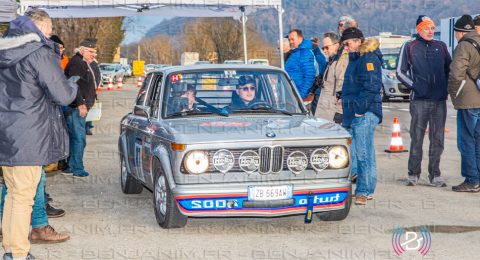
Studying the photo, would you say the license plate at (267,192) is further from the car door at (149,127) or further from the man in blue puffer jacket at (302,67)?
the man in blue puffer jacket at (302,67)

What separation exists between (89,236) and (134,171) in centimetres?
173

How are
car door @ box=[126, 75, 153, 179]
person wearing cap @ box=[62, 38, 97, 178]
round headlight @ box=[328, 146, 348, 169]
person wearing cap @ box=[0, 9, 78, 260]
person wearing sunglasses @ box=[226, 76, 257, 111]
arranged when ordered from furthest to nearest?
person wearing cap @ box=[62, 38, 97, 178], car door @ box=[126, 75, 153, 179], person wearing sunglasses @ box=[226, 76, 257, 111], round headlight @ box=[328, 146, 348, 169], person wearing cap @ box=[0, 9, 78, 260]

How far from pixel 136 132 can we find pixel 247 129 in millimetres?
1855

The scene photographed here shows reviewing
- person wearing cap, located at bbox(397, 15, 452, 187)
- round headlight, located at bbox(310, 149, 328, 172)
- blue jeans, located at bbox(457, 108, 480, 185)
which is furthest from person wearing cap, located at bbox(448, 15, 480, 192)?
round headlight, located at bbox(310, 149, 328, 172)

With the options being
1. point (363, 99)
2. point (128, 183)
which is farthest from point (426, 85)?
point (128, 183)

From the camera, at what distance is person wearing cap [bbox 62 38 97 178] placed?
10.8m

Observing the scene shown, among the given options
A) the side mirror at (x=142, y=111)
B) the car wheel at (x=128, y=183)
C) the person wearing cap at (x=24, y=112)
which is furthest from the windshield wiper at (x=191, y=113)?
the person wearing cap at (x=24, y=112)

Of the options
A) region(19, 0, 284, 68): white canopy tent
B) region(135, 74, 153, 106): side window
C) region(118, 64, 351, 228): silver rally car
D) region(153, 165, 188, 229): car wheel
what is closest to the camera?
region(118, 64, 351, 228): silver rally car

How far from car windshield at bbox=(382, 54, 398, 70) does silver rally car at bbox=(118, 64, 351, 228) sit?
2133 cm

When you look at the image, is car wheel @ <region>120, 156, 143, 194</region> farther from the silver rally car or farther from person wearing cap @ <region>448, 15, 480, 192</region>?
person wearing cap @ <region>448, 15, 480, 192</region>

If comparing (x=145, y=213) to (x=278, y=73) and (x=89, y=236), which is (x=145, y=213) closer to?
(x=89, y=236)

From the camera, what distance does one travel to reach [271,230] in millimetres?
7320

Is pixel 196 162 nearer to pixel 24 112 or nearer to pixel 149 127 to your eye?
pixel 149 127

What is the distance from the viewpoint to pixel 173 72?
822 centimetres
